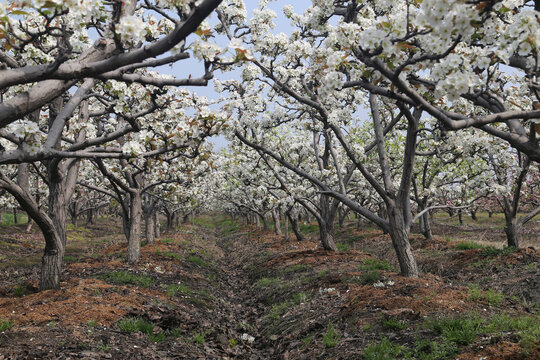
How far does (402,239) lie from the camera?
1102 cm

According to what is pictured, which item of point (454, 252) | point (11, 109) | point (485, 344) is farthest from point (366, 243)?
point (11, 109)

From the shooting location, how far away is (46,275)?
32.8 feet

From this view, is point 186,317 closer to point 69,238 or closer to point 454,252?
point 454,252

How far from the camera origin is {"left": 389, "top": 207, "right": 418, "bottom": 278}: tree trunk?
434 inches

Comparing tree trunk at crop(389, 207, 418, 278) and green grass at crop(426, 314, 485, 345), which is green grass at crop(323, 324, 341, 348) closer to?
green grass at crop(426, 314, 485, 345)

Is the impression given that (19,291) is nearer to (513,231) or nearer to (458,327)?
(458,327)

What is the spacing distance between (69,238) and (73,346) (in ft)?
96.7

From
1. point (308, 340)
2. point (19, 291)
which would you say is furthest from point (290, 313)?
point (19, 291)

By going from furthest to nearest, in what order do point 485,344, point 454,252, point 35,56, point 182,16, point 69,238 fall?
point 69,238 < point 454,252 < point 35,56 < point 485,344 < point 182,16

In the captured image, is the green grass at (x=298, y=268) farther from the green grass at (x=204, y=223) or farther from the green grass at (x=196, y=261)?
the green grass at (x=204, y=223)

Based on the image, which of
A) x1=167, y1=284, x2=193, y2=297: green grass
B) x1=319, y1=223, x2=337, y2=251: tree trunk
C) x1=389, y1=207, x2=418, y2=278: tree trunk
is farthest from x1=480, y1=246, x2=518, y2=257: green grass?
x1=167, y1=284, x2=193, y2=297: green grass

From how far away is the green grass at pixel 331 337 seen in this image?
24.5 ft

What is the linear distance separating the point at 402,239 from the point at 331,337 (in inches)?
176

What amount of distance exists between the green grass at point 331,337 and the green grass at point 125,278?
22.0 ft
